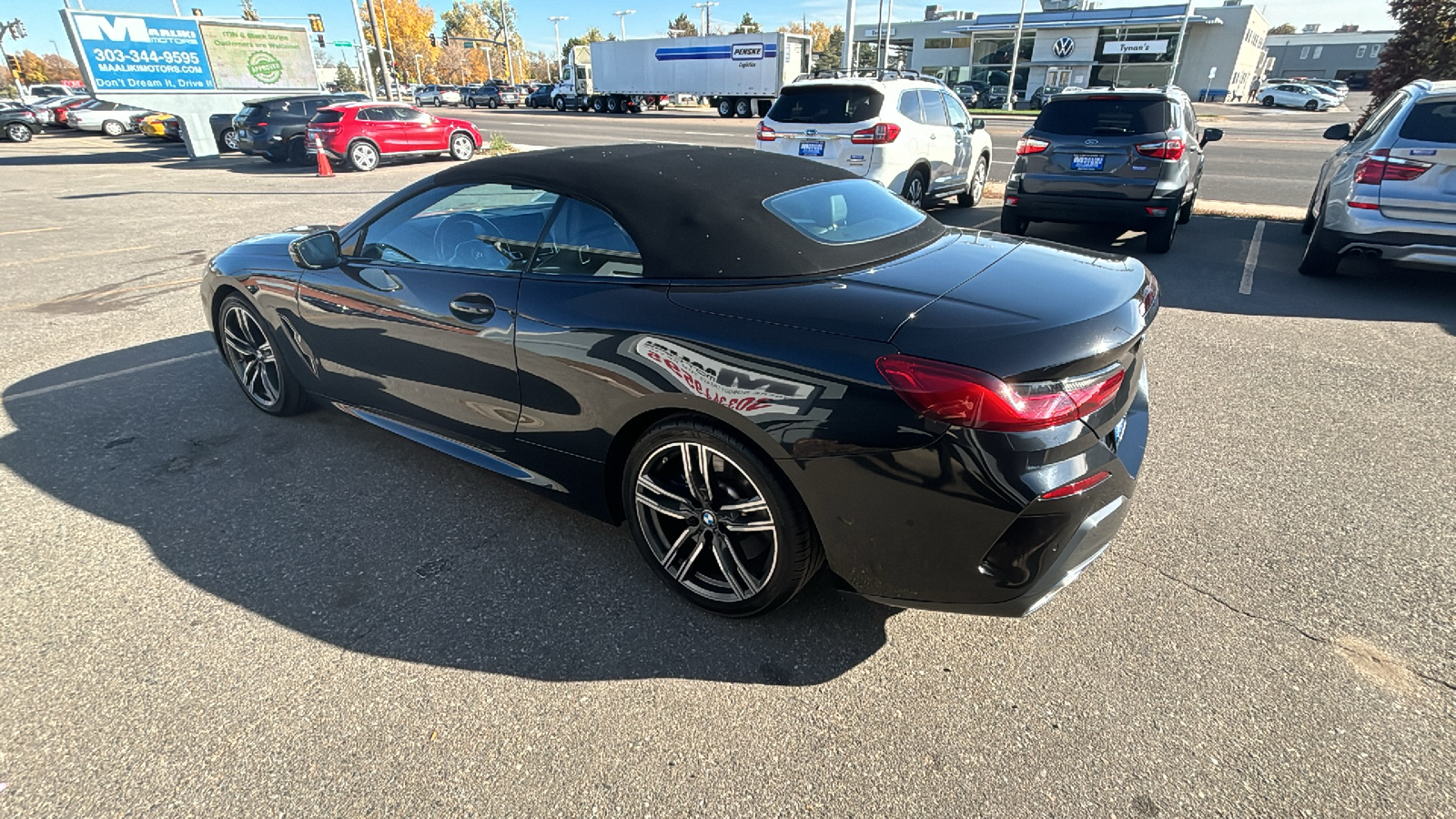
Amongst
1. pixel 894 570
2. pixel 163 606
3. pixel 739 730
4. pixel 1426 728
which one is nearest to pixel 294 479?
pixel 163 606

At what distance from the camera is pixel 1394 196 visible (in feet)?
19.2

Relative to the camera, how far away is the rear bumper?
288 inches

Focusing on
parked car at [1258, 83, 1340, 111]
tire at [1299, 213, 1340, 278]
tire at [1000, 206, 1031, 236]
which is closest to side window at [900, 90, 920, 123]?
tire at [1000, 206, 1031, 236]

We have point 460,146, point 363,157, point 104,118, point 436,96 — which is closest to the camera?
point 363,157

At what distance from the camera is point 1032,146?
7727 millimetres

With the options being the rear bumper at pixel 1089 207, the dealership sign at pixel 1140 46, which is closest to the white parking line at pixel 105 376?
the rear bumper at pixel 1089 207

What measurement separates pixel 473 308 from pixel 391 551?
1.04 meters

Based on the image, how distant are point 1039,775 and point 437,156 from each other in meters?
20.0

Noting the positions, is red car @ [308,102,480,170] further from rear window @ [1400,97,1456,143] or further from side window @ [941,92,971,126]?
rear window @ [1400,97,1456,143]

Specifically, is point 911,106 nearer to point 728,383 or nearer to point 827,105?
point 827,105

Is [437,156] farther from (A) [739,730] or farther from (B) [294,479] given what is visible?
(A) [739,730]

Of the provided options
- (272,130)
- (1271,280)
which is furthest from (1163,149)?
(272,130)

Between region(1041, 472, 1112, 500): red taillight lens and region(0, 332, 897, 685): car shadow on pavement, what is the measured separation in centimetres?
83

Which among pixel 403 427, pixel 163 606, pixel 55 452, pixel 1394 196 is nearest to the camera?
pixel 163 606
